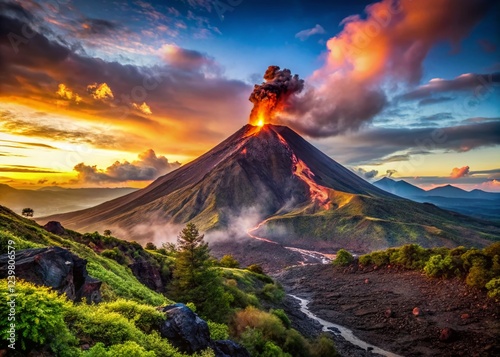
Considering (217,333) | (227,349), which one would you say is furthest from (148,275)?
(227,349)

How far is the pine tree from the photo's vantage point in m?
22.2

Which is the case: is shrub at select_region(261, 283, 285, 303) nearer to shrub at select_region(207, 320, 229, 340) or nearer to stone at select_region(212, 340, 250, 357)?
shrub at select_region(207, 320, 229, 340)

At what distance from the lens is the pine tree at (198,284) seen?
2219 cm

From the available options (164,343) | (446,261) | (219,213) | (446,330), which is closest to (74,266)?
(164,343)

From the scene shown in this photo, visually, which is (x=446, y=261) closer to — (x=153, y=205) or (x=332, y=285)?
(x=332, y=285)

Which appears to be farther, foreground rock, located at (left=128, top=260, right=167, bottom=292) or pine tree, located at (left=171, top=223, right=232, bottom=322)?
foreground rock, located at (left=128, top=260, right=167, bottom=292)

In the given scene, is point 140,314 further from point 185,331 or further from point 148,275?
point 148,275

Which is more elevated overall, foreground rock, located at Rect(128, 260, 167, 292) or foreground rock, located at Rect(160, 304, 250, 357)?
foreground rock, located at Rect(160, 304, 250, 357)

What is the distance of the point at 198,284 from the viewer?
23.0 meters

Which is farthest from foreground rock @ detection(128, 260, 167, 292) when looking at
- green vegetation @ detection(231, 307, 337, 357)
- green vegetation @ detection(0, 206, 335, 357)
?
green vegetation @ detection(231, 307, 337, 357)

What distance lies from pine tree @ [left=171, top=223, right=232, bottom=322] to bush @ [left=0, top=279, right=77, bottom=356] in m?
15.7

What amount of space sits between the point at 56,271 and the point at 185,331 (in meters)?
4.97

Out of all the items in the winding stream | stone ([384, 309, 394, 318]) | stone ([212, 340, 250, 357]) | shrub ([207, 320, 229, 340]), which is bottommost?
the winding stream

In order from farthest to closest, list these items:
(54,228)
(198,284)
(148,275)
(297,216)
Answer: (297,216) → (148,275) → (54,228) → (198,284)
